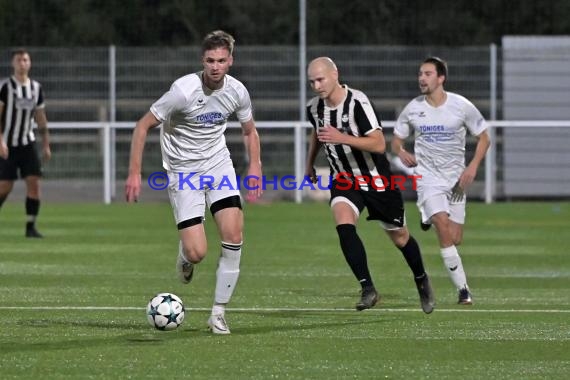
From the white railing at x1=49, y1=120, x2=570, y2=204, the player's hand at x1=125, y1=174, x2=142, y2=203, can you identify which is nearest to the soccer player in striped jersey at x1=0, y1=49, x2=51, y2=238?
the player's hand at x1=125, y1=174, x2=142, y2=203

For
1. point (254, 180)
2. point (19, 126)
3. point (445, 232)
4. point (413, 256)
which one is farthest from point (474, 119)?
point (19, 126)

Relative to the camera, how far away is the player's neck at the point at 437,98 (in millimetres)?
12256

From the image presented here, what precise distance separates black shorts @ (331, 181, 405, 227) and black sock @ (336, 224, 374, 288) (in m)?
0.22

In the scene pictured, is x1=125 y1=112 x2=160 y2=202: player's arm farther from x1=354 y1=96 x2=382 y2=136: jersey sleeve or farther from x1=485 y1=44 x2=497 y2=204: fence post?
x1=485 y1=44 x2=497 y2=204: fence post

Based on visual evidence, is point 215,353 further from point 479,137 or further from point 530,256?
point 530,256

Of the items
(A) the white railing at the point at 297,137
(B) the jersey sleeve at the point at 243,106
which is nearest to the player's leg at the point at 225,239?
(B) the jersey sleeve at the point at 243,106

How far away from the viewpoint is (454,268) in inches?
463

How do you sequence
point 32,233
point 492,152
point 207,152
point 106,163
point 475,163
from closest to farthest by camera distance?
point 207,152 < point 475,163 < point 32,233 < point 492,152 < point 106,163

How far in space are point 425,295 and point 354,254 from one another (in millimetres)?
634

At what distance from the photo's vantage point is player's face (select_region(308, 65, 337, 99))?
1030cm

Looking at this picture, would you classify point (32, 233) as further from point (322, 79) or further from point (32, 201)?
point (322, 79)

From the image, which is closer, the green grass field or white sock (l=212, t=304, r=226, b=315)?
the green grass field

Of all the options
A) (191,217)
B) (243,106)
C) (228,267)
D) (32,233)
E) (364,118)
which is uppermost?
(243,106)

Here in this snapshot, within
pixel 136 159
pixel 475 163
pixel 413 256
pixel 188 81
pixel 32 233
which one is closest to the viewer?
pixel 136 159
